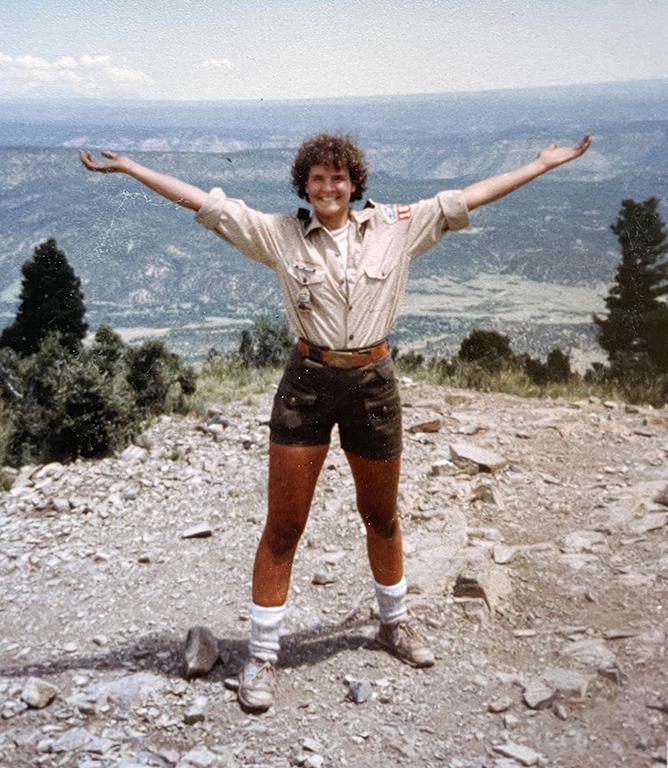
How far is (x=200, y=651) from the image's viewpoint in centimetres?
334

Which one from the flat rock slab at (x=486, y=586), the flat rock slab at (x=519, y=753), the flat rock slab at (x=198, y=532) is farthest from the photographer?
the flat rock slab at (x=198, y=532)

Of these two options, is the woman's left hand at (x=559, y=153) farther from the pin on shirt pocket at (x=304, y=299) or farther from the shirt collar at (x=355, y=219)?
the pin on shirt pocket at (x=304, y=299)

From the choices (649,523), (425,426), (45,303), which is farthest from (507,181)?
(45,303)

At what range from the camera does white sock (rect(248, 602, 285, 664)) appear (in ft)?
10.5

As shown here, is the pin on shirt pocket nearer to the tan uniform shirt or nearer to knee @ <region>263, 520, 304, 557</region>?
the tan uniform shirt

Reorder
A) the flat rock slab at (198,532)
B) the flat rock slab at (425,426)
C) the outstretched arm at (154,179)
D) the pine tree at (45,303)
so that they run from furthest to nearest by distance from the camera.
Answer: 1. the pine tree at (45,303)
2. the flat rock slab at (425,426)
3. the flat rock slab at (198,532)
4. the outstretched arm at (154,179)

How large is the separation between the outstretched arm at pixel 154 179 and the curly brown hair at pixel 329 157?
40 centimetres

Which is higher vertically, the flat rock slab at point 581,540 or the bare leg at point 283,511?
the bare leg at point 283,511

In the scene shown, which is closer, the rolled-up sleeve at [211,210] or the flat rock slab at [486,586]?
the rolled-up sleeve at [211,210]

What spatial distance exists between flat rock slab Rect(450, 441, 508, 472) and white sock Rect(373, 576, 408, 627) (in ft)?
7.87

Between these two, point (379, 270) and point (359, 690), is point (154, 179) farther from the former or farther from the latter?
point (359, 690)

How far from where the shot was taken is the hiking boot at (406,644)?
3383mm

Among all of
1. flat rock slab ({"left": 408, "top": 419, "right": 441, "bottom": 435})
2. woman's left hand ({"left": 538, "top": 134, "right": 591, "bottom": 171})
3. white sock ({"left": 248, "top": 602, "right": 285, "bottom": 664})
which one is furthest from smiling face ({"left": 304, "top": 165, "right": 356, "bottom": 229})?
flat rock slab ({"left": 408, "top": 419, "right": 441, "bottom": 435})

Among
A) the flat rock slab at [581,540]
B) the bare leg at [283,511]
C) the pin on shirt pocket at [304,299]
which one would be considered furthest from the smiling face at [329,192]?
the flat rock slab at [581,540]
